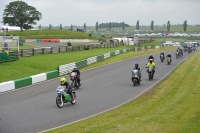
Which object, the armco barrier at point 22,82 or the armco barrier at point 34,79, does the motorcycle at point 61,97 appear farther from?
the armco barrier at point 22,82

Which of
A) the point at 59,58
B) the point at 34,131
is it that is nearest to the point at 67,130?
the point at 34,131

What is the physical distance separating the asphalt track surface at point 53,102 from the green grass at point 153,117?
1068 millimetres

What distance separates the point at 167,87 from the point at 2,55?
1802cm

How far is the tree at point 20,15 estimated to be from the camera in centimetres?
11312

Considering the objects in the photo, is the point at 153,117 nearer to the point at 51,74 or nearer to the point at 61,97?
the point at 61,97

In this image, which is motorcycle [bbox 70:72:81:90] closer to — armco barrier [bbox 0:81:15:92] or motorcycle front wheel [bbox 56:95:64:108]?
armco barrier [bbox 0:81:15:92]

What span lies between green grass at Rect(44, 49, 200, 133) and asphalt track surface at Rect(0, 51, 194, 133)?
1.07 meters

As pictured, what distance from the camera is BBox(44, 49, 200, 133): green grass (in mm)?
12538

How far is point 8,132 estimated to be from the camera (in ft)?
43.5

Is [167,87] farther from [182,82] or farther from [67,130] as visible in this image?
[67,130]

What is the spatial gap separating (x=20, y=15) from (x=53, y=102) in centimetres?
9802

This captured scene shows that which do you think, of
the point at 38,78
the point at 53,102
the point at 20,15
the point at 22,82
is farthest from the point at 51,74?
the point at 20,15

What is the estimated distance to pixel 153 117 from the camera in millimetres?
14453

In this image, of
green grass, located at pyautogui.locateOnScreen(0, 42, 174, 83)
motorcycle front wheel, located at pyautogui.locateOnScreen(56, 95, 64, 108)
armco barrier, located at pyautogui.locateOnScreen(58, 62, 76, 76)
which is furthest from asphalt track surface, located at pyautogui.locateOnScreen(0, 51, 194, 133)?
green grass, located at pyautogui.locateOnScreen(0, 42, 174, 83)
